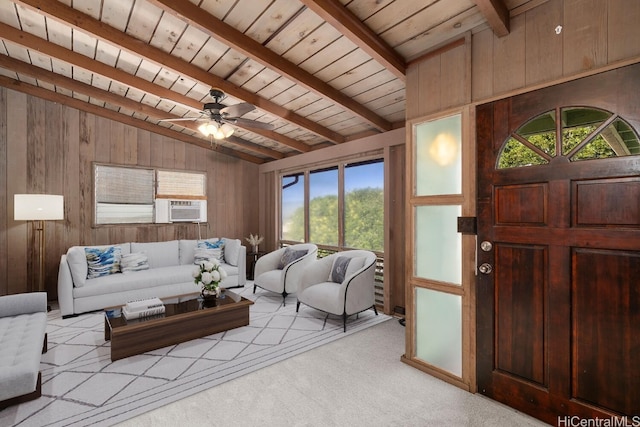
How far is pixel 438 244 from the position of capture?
8.39ft

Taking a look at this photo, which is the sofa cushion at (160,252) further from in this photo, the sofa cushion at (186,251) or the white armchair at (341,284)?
the white armchair at (341,284)

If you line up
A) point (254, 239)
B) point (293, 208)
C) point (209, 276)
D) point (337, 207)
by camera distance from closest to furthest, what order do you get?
point (209, 276)
point (337, 207)
point (293, 208)
point (254, 239)

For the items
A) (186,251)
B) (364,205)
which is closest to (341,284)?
(364,205)

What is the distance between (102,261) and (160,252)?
0.84 m

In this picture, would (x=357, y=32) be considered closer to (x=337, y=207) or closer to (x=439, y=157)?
(x=439, y=157)

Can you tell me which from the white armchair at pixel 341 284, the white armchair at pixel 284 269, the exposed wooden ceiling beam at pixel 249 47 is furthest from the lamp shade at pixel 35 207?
the white armchair at pixel 341 284

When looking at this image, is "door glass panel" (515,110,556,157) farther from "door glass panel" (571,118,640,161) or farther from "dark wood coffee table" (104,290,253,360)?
"dark wood coffee table" (104,290,253,360)

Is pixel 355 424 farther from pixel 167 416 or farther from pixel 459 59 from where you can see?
pixel 459 59

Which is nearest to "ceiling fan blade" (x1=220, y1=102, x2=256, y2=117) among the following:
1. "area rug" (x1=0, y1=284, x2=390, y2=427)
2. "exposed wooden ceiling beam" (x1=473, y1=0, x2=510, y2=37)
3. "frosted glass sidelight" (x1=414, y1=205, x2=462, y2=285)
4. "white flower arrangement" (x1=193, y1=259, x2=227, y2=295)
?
"white flower arrangement" (x1=193, y1=259, x2=227, y2=295)

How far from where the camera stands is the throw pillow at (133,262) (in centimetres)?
452

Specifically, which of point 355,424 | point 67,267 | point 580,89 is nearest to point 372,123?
point 580,89

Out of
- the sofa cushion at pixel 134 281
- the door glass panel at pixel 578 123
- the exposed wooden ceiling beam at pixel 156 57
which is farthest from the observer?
the sofa cushion at pixel 134 281

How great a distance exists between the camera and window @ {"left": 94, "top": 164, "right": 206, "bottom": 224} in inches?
195

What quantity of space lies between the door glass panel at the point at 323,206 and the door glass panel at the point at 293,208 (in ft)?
1.00
